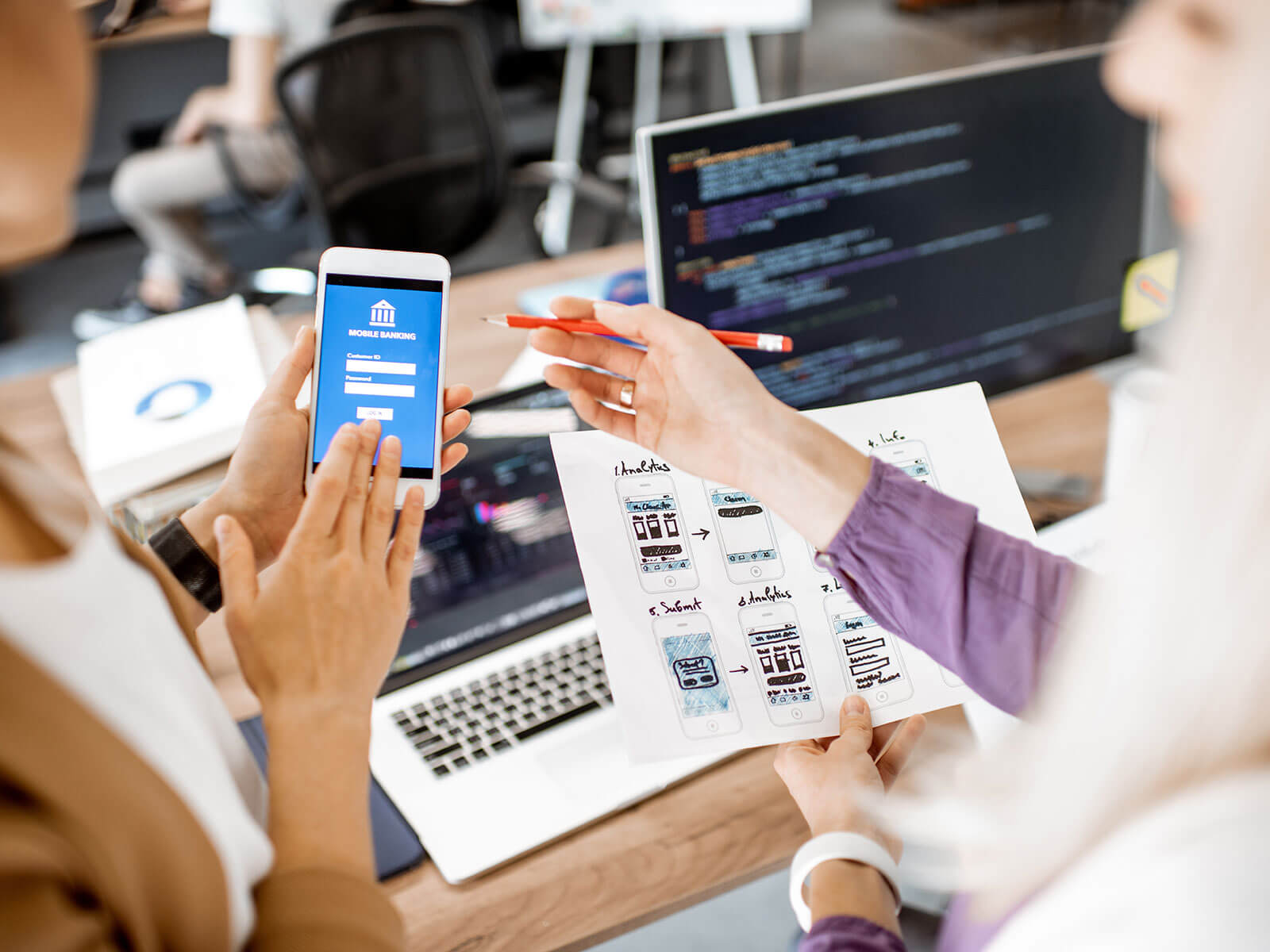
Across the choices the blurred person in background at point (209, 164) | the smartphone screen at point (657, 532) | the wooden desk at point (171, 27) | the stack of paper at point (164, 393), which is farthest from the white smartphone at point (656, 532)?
the wooden desk at point (171, 27)

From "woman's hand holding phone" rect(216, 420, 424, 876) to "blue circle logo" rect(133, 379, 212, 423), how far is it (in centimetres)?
65

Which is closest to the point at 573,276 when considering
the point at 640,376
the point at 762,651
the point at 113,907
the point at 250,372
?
the point at 250,372

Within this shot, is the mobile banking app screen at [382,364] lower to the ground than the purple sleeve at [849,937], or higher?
higher

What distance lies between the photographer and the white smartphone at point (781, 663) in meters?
0.75

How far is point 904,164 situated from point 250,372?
0.83 meters

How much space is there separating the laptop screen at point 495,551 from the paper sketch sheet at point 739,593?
0.75 feet

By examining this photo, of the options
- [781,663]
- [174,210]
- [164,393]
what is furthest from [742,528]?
[174,210]

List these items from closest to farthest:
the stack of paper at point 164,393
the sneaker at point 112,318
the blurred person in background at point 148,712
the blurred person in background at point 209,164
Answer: the blurred person in background at point 148,712
the stack of paper at point 164,393
the blurred person in background at point 209,164
the sneaker at point 112,318

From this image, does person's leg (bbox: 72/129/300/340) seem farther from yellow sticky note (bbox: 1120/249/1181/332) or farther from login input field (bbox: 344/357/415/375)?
yellow sticky note (bbox: 1120/249/1181/332)

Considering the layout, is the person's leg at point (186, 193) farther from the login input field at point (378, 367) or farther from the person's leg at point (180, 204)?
the login input field at point (378, 367)

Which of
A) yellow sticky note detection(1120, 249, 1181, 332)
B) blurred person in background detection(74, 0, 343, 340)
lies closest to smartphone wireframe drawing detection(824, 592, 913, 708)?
yellow sticky note detection(1120, 249, 1181, 332)

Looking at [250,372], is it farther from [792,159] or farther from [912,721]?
[912,721]

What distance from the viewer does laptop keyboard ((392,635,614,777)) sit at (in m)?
0.89

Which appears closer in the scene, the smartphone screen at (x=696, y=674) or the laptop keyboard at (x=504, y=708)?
the smartphone screen at (x=696, y=674)
